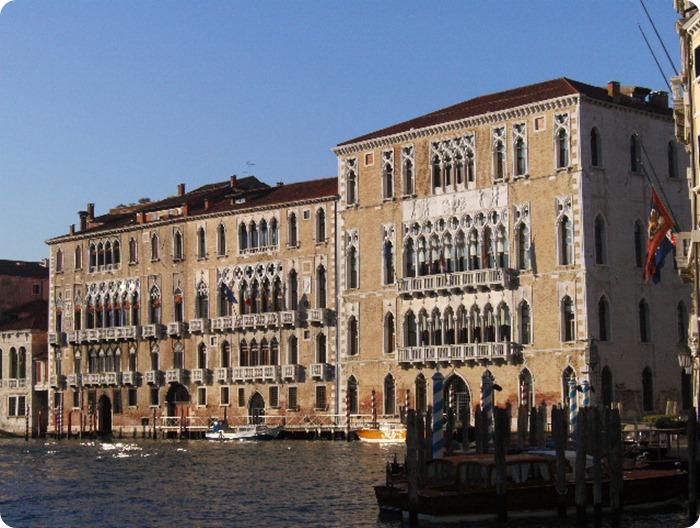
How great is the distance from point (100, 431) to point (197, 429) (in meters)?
7.36

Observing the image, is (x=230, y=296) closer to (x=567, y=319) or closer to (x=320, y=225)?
(x=320, y=225)

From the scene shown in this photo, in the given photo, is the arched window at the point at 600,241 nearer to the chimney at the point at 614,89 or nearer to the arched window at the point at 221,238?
the chimney at the point at 614,89

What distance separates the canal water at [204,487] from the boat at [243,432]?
3.33m

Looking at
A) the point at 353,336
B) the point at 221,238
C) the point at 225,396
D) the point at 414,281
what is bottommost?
the point at 225,396

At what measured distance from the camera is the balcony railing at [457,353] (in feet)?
172

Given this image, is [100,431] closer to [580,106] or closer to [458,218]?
[458,218]

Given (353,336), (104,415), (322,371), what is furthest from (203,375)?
(353,336)

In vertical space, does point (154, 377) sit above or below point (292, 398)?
above

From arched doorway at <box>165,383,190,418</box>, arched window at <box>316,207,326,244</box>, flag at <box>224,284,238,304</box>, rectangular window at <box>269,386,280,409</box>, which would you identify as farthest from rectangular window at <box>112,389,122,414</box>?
arched window at <box>316,207,326,244</box>

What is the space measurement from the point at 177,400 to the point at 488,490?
39588 millimetres

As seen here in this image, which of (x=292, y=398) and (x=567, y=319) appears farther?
(x=292, y=398)

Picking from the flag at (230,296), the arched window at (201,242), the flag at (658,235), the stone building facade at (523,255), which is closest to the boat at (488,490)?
the flag at (658,235)

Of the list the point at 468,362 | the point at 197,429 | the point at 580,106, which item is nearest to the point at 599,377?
the point at 468,362

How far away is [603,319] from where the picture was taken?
51.2 m
